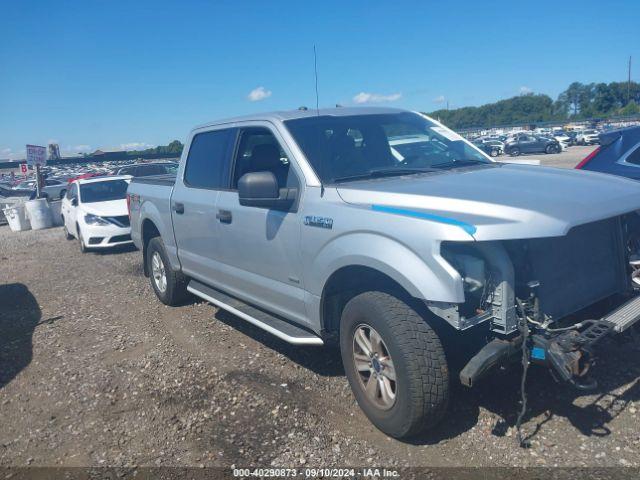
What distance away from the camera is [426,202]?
3295 millimetres

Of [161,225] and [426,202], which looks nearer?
[426,202]

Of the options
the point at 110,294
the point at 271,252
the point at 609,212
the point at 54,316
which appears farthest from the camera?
the point at 110,294

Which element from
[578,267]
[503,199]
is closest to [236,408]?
[503,199]

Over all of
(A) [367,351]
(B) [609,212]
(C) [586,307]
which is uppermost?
(B) [609,212]

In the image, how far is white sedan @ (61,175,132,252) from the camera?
457 inches

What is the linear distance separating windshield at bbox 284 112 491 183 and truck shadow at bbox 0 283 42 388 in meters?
3.49

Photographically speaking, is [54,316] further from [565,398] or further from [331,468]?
[565,398]

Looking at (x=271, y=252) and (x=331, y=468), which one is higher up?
(x=271, y=252)

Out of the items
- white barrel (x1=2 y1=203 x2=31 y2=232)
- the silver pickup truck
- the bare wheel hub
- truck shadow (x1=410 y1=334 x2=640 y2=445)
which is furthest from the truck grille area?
white barrel (x1=2 y1=203 x2=31 y2=232)

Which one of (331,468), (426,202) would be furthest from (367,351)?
(426,202)

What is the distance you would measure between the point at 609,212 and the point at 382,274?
1.36m

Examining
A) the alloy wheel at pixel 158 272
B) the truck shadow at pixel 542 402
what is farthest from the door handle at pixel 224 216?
the truck shadow at pixel 542 402

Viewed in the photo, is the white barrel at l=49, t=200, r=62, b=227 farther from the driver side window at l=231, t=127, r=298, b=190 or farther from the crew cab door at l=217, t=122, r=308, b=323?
the driver side window at l=231, t=127, r=298, b=190

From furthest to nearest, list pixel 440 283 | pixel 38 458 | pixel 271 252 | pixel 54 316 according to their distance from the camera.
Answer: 1. pixel 54 316
2. pixel 271 252
3. pixel 38 458
4. pixel 440 283
